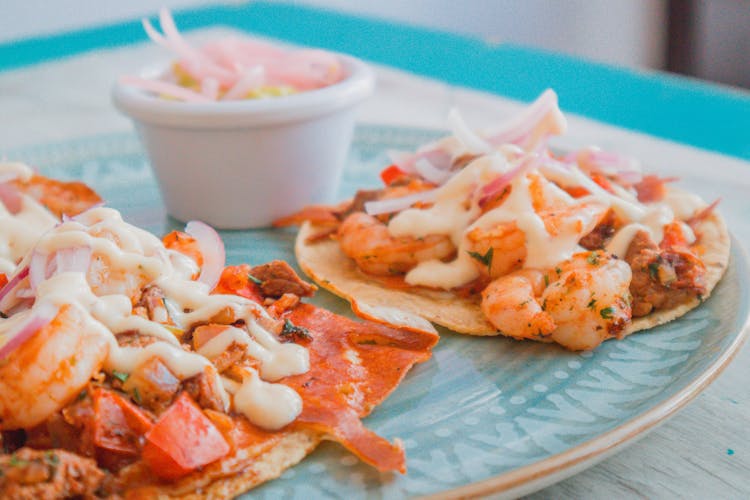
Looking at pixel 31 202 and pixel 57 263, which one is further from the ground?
pixel 57 263

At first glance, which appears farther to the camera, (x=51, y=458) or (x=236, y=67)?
(x=236, y=67)

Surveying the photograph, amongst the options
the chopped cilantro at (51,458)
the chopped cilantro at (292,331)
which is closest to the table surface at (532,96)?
the chopped cilantro at (292,331)

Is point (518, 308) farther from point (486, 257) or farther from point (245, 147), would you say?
point (245, 147)

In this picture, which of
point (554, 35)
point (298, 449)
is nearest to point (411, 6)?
point (554, 35)

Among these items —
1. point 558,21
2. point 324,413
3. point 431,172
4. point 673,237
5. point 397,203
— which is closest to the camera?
point 324,413

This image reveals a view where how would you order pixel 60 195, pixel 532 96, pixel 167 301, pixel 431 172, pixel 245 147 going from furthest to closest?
1. pixel 532 96
2. pixel 245 147
3. pixel 60 195
4. pixel 431 172
5. pixel 167 301

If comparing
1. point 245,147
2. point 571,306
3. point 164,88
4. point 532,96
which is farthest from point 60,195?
point 532,96

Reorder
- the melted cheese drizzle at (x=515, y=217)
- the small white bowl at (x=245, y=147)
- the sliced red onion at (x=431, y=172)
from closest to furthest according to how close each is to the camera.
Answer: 1. the melted cheese drizzle at (x=515, y=217)
2. the sliced red onion at (x=431, y=172)
3. the small white bowl at (x=245, y=147)

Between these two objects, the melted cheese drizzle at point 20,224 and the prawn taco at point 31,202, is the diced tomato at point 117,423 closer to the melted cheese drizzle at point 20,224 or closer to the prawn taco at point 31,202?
the melted cheese drizzle at point 20,224
